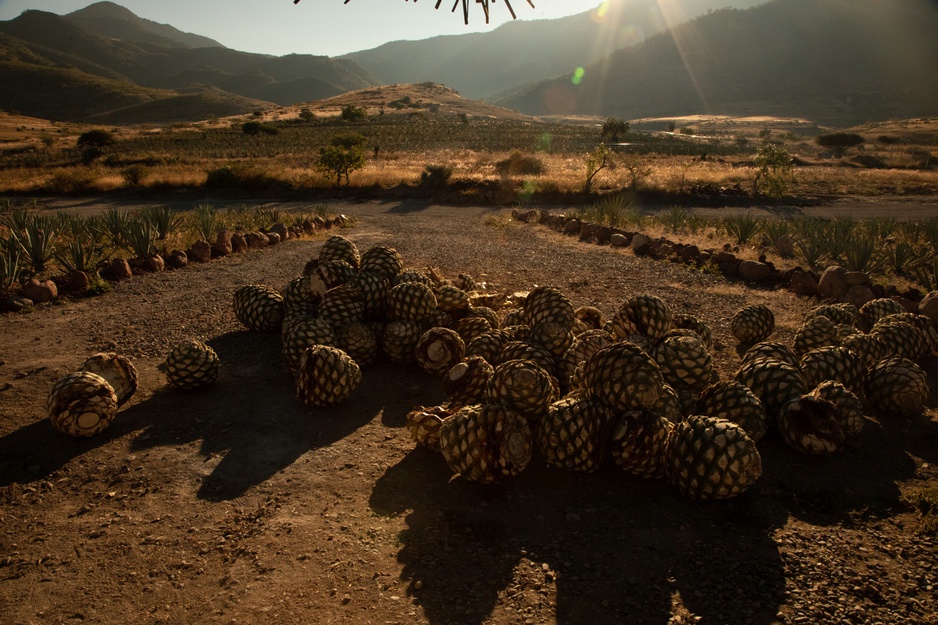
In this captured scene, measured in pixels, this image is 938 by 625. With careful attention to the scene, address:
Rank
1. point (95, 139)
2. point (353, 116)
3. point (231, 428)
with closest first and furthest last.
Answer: point (231, 428) < point (95, 139) < point (353, 116)

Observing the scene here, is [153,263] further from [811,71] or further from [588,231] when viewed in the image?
[811,71]

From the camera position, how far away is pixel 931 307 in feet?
20.8

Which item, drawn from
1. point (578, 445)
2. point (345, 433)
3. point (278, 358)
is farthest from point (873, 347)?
point (278, 358)

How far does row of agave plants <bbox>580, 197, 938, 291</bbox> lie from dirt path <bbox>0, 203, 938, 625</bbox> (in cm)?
516

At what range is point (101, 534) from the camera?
10.2 ft

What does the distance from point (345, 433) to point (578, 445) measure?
6.18 ft

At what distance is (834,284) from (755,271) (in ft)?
5.23

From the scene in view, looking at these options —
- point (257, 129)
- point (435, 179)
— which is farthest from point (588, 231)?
point (257, 129)

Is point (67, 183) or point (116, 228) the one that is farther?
point (67, 183)

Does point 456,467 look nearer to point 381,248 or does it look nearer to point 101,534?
point 101,534

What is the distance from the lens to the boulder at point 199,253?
11.2 m

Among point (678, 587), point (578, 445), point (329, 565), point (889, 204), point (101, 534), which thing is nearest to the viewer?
point (678, 587)

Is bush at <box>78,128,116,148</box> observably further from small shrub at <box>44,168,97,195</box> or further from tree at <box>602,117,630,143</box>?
tree at <box>602,117,630,143</box>

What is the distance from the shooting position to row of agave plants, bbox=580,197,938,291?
31.0 ft
